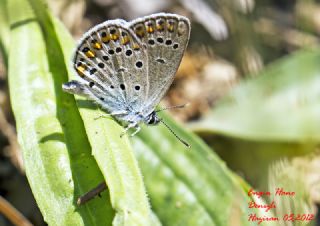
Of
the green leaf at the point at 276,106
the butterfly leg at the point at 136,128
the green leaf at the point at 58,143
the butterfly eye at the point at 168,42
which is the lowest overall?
the green leaf at the point at 276,106

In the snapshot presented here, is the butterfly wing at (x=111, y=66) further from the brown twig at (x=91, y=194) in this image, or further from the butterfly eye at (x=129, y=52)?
the brown twig at (x=91, y=194)

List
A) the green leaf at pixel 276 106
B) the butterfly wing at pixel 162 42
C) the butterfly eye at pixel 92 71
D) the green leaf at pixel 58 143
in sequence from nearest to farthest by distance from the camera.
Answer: the green leaf at pixel 58 143 < the butterfly wing at pixel 162 42 < the butterfly eye at pixel 92 71 < the green leaf at pixel 276 106

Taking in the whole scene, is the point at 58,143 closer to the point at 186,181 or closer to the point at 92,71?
the point at 92,71

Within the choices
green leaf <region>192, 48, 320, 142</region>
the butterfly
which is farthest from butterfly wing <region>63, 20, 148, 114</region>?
green leaf <region>192, 48, 320, 142</region>

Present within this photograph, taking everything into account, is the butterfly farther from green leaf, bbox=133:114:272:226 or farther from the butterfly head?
green leaf, bbox=133:114:272:226

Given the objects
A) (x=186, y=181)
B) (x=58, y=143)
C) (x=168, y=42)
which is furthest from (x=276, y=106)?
(x=58, y=143)

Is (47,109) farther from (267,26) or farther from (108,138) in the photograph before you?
(267,26)

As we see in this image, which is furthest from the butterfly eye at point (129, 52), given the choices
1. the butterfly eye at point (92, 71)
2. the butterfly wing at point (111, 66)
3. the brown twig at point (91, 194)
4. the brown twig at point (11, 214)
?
the brown twig at point (11, 214)
